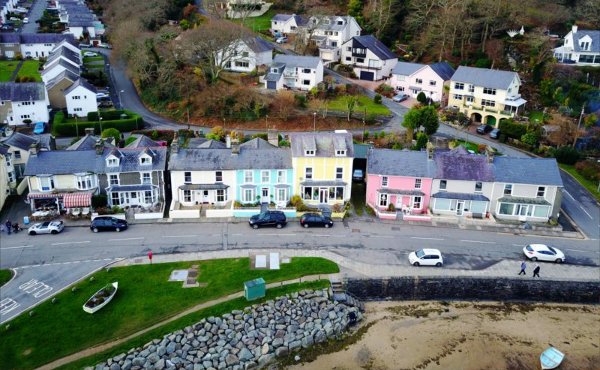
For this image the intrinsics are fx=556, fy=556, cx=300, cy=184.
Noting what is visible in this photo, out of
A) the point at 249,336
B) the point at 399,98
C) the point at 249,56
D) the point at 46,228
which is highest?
the point at 249,56

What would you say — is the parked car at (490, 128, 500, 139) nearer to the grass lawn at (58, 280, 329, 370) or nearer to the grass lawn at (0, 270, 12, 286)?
the grass lawn at (58, 280, 329, 370)

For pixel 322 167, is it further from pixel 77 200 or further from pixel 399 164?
pixel 77 200

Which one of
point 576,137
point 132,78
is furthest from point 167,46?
point 576,137

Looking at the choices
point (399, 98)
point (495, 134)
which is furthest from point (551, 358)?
point (399, 98)

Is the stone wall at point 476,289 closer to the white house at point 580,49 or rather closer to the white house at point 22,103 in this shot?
the white house at point 22,103

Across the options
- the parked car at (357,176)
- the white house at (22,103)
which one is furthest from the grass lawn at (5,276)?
the white house at (22,103)

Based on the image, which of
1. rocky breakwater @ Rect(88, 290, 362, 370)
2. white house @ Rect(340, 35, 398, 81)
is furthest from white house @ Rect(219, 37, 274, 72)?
rocky breakwater @ Rect(88, 290, 362, 370)
